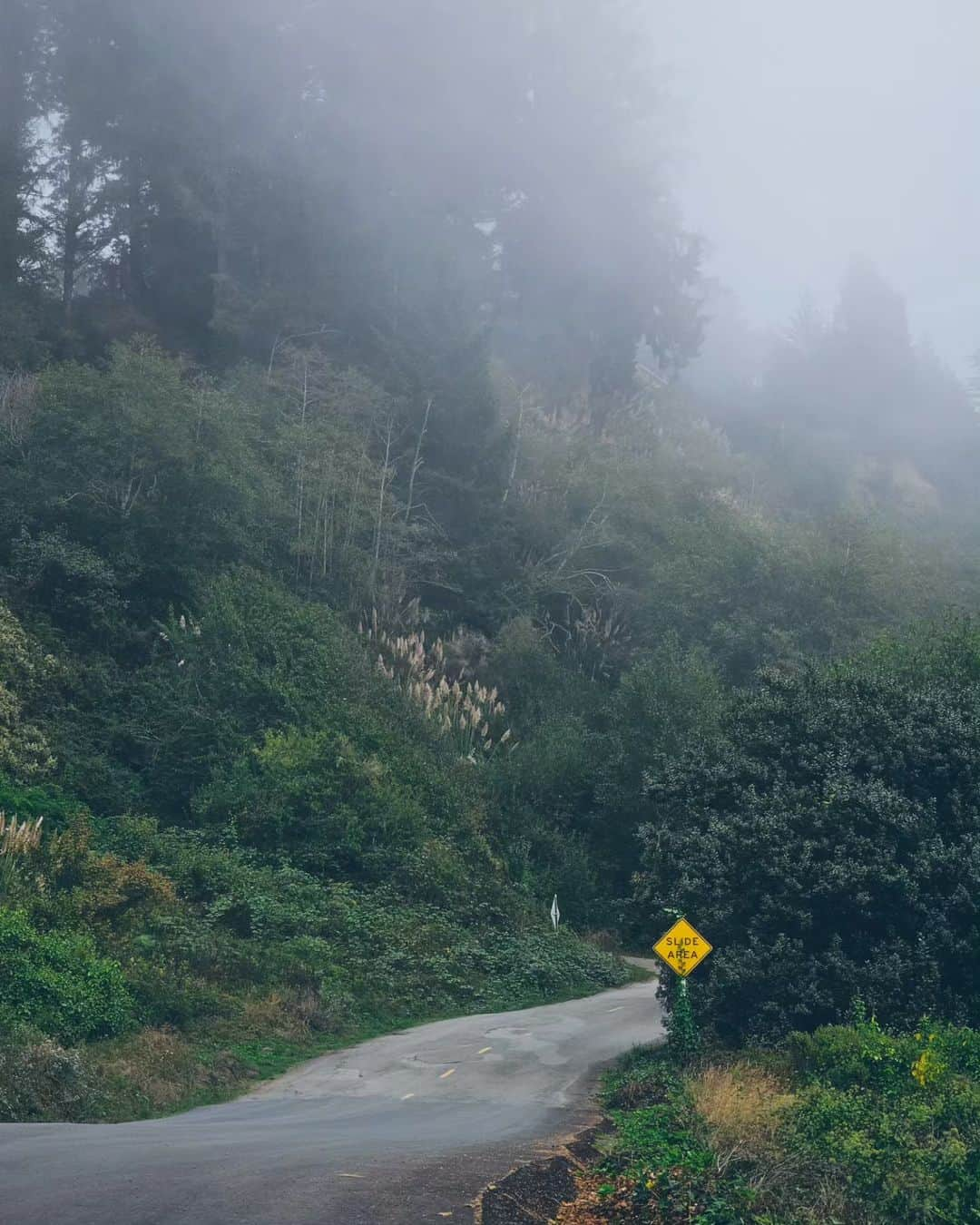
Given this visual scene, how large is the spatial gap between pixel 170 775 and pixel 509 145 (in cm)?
3990

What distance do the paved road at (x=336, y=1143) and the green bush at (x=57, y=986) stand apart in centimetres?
243

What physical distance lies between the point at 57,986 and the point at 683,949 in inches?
336

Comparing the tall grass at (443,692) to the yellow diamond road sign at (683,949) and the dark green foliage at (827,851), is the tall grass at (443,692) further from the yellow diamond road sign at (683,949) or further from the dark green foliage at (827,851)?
the yellow diamond road sign at (683,949)

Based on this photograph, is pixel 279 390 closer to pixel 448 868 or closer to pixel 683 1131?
pixel 448 868

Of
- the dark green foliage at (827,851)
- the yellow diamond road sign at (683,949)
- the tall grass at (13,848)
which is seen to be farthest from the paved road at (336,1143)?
the tall grass at (13,848)

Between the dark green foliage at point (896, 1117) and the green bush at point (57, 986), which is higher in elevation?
the dark green foliage at point (896, 1117)

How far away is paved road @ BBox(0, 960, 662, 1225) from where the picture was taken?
346 inches

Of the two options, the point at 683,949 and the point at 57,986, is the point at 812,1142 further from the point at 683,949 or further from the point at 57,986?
the point at 57,986

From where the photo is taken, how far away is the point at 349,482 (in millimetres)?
40281

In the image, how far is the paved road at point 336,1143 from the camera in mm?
8781

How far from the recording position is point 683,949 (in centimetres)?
1680

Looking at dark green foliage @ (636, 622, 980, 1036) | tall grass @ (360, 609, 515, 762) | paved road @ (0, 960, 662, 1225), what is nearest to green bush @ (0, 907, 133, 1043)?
paved road @ (0, 960, 662, 1225)

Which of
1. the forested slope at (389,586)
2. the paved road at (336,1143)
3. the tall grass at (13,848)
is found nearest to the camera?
the paved road at (336,1143)

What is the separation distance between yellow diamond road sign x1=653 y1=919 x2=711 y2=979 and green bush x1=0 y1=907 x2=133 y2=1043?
7705 mm
